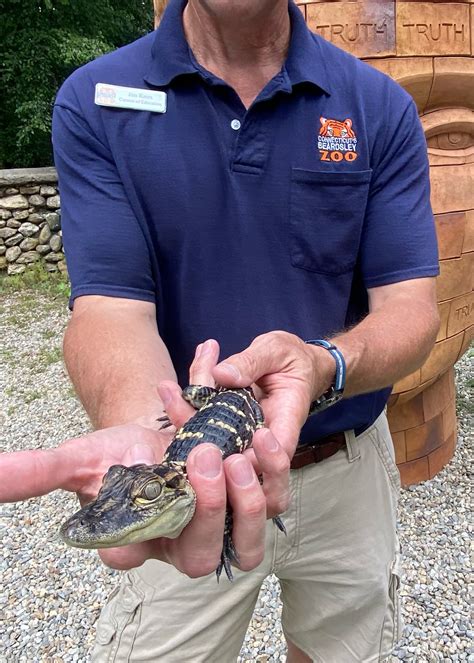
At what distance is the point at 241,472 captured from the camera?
3.89ft

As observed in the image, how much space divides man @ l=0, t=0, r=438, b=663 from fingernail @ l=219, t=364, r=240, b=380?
33 cm

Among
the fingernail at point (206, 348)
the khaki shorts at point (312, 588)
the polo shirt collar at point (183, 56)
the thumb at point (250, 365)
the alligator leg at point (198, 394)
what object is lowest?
the khaki shorts at point (312, 588)

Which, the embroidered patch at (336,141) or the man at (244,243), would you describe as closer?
the man at (244,243)

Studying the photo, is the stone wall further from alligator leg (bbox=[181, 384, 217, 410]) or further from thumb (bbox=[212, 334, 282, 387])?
thumb (bbox=[212, 334, 282, 387])

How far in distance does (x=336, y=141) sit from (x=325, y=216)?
0.24 m

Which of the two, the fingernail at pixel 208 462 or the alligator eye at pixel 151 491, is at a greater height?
the fingernail at pixel 208 462

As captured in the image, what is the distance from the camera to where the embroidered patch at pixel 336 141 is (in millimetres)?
1975

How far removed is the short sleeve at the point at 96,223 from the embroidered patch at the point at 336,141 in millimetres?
661

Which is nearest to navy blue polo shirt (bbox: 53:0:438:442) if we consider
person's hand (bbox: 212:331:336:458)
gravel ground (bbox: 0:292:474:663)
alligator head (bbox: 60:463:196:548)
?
person's hand (bbox: 212:331:336:458)

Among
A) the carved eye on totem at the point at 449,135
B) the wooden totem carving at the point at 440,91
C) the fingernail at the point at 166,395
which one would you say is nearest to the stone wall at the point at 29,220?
the wooden totem carving at the point at 440,91

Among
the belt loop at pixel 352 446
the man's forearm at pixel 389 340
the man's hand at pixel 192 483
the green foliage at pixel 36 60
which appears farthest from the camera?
the green foliage at pixel 36 60

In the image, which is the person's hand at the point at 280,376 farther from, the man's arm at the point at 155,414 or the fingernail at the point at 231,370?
the man's arm at the point at 155,414

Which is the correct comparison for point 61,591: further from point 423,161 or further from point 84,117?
point 423,161

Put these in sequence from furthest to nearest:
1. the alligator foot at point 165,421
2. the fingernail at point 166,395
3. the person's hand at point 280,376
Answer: the alligator foot at point 165,421, the fingernail at point 166,395, the person's hand at point 280,376
